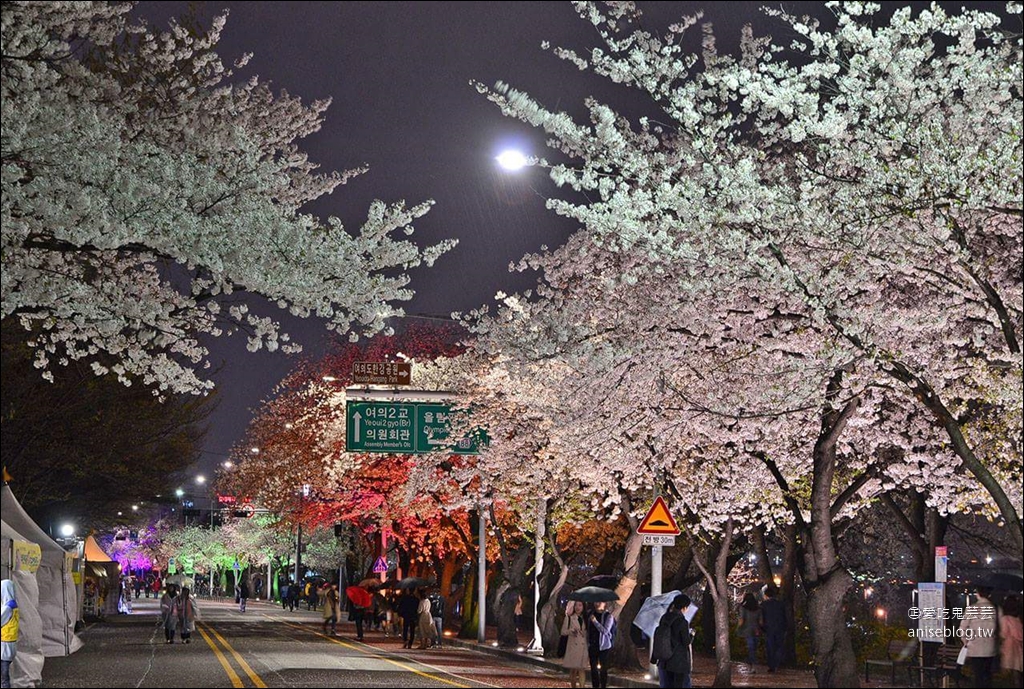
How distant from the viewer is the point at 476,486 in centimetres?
3947

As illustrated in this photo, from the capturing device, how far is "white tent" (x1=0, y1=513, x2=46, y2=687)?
2072 centimetres

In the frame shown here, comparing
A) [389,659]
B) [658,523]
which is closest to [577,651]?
[658,523]

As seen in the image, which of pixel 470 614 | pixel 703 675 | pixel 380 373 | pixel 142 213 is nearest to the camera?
pixel 142 213

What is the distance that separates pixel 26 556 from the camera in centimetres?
2298

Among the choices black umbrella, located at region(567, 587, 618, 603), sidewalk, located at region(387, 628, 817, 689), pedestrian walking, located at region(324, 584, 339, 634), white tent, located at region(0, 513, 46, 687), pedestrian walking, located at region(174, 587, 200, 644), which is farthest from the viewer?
pedestrian walking, located at region(324, 584, 339, 634)

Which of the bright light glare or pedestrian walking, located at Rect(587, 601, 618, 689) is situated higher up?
the bright light glare

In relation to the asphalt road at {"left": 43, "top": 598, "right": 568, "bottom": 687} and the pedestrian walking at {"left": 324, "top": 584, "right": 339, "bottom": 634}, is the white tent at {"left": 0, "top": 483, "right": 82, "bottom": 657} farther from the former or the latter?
the pedestrian walking at {"left": 324, "top": 584, "right": 339, "bottom": 634}

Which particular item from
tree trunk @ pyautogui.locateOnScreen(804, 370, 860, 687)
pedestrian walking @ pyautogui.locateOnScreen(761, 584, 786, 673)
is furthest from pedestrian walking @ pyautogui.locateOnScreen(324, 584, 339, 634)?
tree trunk @ pyautogui.locateOnScreen(804, 370, 860, 687)

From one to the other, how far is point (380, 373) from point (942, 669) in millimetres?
15484

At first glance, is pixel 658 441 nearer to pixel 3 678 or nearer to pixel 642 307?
pixel 642 307

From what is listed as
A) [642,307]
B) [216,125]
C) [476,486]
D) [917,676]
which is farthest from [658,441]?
[476,486]

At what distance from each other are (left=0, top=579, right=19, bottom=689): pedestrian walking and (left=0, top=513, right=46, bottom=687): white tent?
1144 mm

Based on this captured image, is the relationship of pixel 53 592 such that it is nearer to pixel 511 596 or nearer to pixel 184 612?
pixel 184 612

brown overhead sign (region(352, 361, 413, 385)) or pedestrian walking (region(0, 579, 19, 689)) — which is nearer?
pedestrian walking (region(0, 579, 19, 689))
